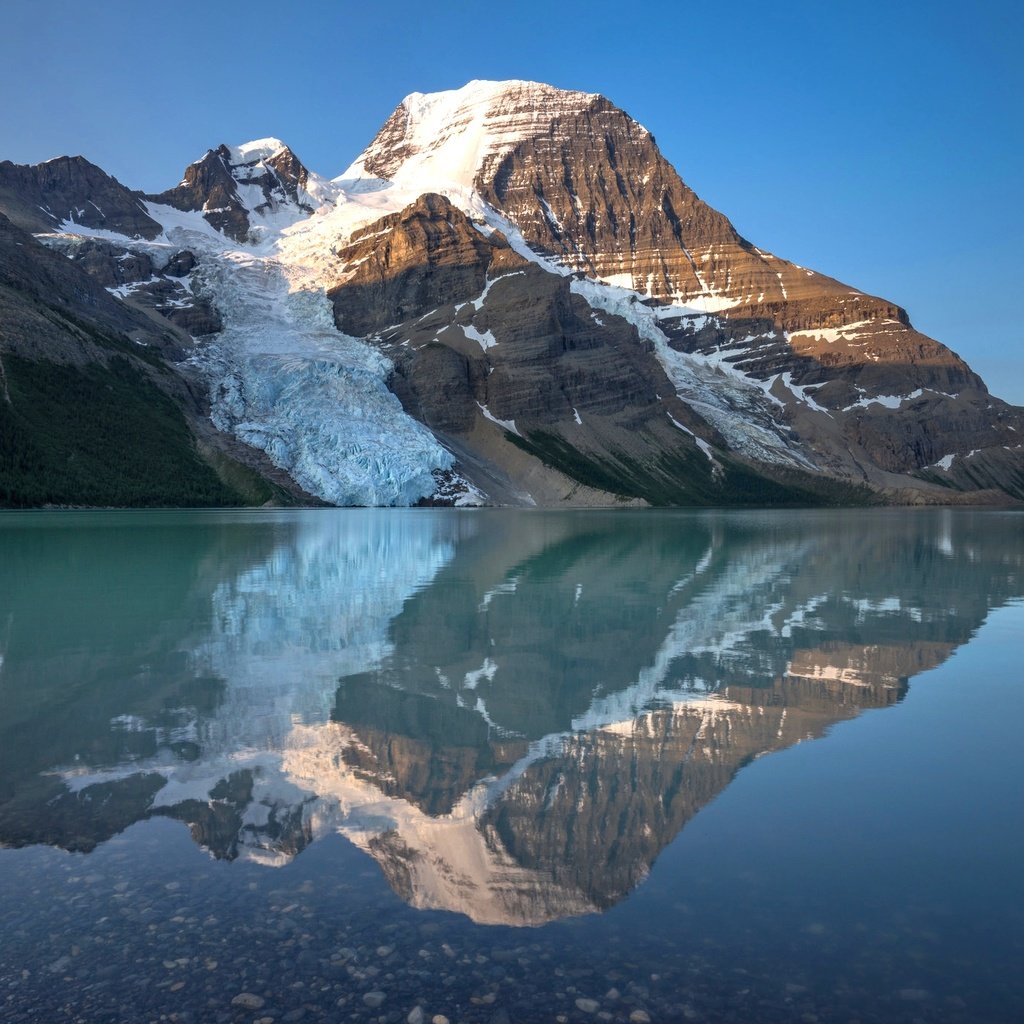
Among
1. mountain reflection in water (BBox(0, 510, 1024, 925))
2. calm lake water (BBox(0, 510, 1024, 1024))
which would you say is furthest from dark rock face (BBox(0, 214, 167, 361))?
calm lake water (BBox(0, 510, 1024, 1024))

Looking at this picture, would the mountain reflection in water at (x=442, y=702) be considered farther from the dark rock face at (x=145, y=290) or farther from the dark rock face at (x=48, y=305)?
the dark rock face at (x=145, y=290)

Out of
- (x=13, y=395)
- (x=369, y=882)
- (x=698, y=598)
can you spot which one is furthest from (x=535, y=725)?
(x=13, y=395)

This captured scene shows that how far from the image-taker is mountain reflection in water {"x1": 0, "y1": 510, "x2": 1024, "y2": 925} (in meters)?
9.12

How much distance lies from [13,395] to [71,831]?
358 ft

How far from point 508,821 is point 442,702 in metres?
5.23

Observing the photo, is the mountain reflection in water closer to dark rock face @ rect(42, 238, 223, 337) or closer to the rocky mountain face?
the rocky mountain face

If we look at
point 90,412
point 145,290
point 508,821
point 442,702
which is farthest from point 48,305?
point 508,821

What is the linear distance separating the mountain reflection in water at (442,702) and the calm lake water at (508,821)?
0.07 meters

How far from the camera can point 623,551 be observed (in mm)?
48719

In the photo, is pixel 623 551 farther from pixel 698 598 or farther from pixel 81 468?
pixel 81 468

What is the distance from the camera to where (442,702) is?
→ 14.6 m

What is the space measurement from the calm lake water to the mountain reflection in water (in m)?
0.07

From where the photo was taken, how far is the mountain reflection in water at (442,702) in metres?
9.12

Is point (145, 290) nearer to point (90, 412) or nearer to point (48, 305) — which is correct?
point (48, 305)
